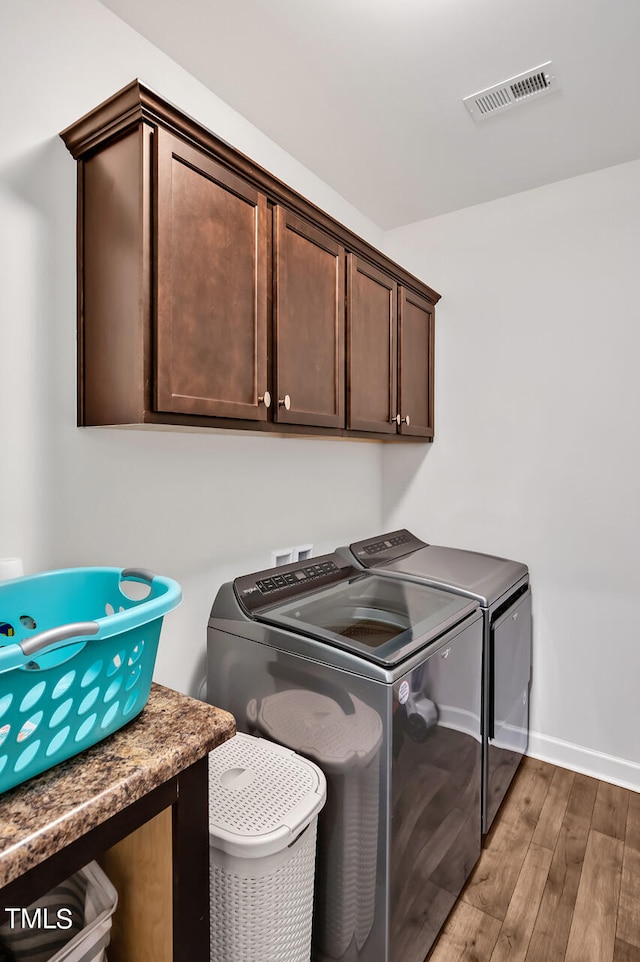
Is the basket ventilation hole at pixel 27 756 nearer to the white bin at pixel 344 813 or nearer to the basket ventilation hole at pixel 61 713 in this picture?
the basket ventilation hole at pixel 61 713

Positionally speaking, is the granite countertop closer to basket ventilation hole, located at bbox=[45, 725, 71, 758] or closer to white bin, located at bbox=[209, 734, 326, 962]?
basket ventilation hole, located at bbox=[45, 725, 71, 758]

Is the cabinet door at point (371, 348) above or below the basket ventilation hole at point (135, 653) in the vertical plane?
above

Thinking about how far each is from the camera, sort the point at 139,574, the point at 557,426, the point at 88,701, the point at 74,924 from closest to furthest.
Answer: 1. the point at 88,701
2. the point at 74,924
3. the point at 139,574
4. the point at 557,426

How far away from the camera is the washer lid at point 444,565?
195 cm

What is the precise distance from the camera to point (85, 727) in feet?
2.76

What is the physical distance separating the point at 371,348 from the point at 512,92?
973 mm

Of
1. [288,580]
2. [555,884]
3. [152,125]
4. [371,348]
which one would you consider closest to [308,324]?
[371,348]

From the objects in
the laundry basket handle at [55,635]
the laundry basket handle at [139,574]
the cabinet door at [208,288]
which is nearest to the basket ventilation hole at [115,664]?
the laundry basket handle at [55,635]

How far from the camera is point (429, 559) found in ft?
7.60

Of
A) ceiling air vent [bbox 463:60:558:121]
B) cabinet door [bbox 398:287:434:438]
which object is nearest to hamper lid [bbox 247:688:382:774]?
cabinet door [bbox 398:287:434:438]

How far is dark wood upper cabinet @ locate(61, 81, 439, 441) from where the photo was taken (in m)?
1.21

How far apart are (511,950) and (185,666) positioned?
1.27 metres

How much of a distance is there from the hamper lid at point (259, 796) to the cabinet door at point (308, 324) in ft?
3.15

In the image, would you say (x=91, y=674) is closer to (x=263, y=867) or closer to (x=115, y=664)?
(x=115, y=664)
